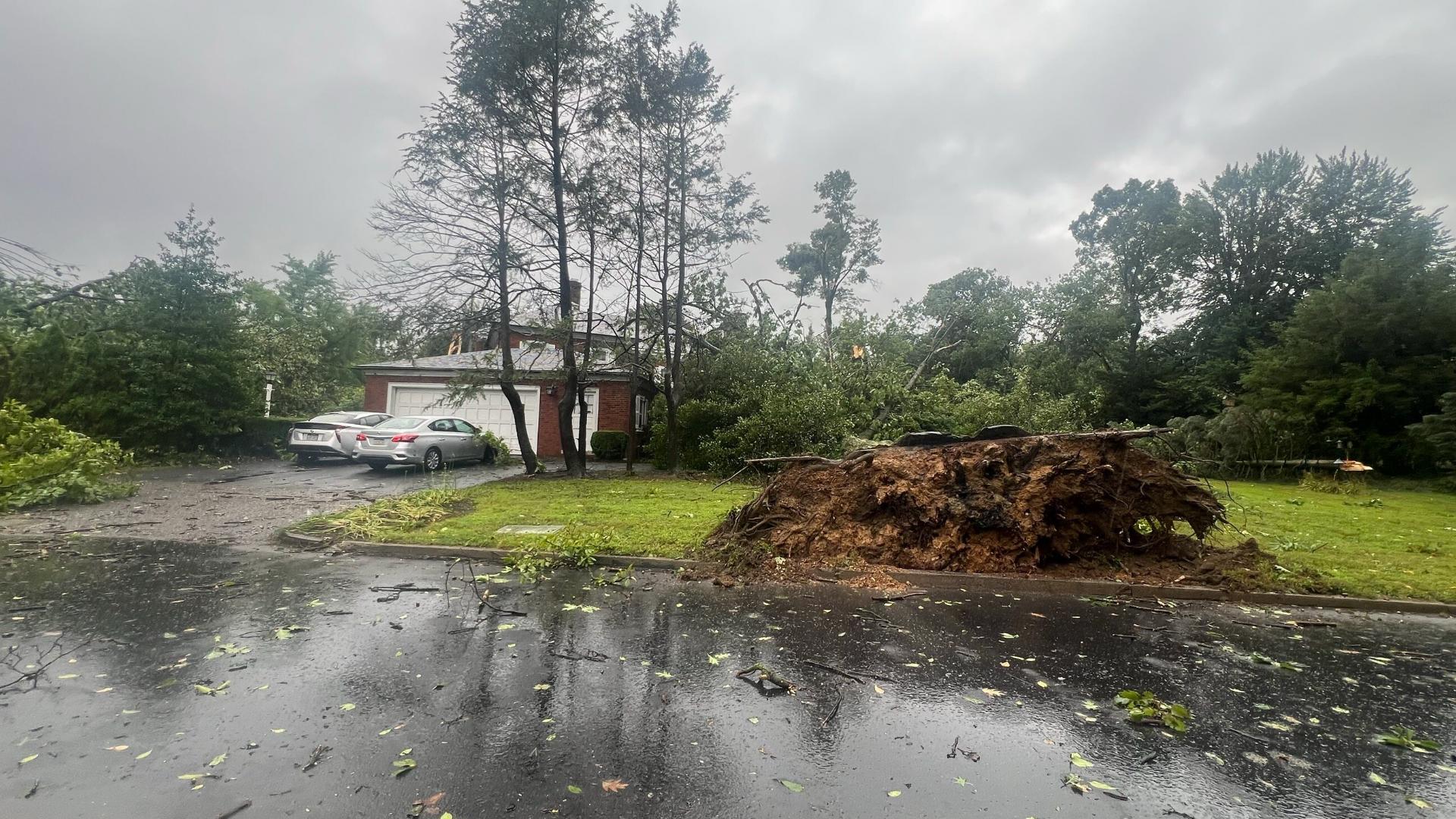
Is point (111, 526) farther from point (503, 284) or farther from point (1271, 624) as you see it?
point (1271, 624)

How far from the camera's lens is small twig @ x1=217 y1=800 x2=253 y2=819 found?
8.35 ft

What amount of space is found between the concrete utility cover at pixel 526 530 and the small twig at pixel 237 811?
545cm

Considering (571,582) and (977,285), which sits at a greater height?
(977,285)

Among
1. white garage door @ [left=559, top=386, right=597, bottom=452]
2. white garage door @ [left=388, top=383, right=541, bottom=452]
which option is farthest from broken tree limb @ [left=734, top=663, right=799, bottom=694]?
white garage door @ [left=559, top=386, right=597, bottom=452]

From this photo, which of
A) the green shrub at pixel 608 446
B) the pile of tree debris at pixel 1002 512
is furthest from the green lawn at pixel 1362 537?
the green shrub at pixel 608 446

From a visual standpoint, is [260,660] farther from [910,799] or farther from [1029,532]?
[1029,532]

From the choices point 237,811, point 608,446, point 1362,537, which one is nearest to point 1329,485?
point 1362,537

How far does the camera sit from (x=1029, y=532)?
6938 mm

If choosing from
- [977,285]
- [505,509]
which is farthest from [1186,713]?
[977,285]

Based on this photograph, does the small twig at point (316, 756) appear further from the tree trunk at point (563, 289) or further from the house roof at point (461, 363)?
the house roof at point (461, 363)

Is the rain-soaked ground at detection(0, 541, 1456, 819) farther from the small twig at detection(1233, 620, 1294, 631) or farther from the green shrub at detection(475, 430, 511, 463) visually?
the green shrub at detection(475, 430, 511, 463)

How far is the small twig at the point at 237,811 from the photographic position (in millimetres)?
2545

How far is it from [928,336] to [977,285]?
35.9ft

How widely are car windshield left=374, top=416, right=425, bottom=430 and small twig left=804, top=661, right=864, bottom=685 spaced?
1431cm
